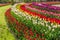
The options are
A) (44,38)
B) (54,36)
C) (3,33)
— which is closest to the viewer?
(54,36)

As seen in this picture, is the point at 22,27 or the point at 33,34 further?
the point at 22,27

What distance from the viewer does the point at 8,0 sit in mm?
44500

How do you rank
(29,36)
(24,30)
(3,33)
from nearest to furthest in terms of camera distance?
1. (29,36)
2. (24,30)
3. (3,33)

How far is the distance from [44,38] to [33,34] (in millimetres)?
1055

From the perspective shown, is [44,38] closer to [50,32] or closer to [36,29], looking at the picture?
[50,32]

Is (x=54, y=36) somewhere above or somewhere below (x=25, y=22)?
above

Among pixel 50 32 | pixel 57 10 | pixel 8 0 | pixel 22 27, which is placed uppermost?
pixel 50 32

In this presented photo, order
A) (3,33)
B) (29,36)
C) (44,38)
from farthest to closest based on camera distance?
(3,33)
(29,36)
(44,38)

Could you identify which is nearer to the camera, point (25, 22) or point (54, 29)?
point (54, 29)

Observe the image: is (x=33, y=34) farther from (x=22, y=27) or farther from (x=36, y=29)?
(x=22, y=27)

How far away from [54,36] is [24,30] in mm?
2637

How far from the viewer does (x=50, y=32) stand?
7.90m

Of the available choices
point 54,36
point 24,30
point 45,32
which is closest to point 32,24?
point 24,30

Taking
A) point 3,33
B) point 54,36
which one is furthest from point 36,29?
point 3,33
